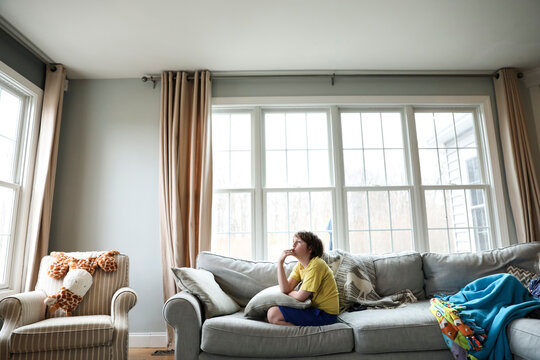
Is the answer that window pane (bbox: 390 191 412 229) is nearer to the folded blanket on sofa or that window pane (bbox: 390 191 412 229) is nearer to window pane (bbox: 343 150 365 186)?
window pane (bbox: 343 150 365 186)

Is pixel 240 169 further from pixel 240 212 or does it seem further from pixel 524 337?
pixel 524 337

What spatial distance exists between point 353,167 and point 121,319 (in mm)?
2600

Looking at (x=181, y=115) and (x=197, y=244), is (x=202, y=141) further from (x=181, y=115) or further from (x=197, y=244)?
(x=197, y=244)

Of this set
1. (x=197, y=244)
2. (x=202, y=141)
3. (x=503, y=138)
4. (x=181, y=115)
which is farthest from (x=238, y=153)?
(x=503, y=138)

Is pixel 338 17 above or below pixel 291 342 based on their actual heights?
above

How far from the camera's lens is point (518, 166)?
356 centimetres

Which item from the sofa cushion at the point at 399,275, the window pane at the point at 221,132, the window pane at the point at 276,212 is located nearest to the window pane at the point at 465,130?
the sofa cushion at the point at 399,275

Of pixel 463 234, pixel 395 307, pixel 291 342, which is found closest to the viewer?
pixel 291 342

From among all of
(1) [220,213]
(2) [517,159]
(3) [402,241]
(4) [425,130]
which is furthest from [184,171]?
(2) [517,159]

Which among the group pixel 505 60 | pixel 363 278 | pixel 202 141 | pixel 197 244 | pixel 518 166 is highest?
pixel 505 60

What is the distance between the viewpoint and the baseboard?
3318 mm

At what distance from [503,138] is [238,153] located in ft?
9.35

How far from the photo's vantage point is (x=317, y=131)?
12.5ft

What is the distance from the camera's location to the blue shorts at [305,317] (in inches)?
87.1
